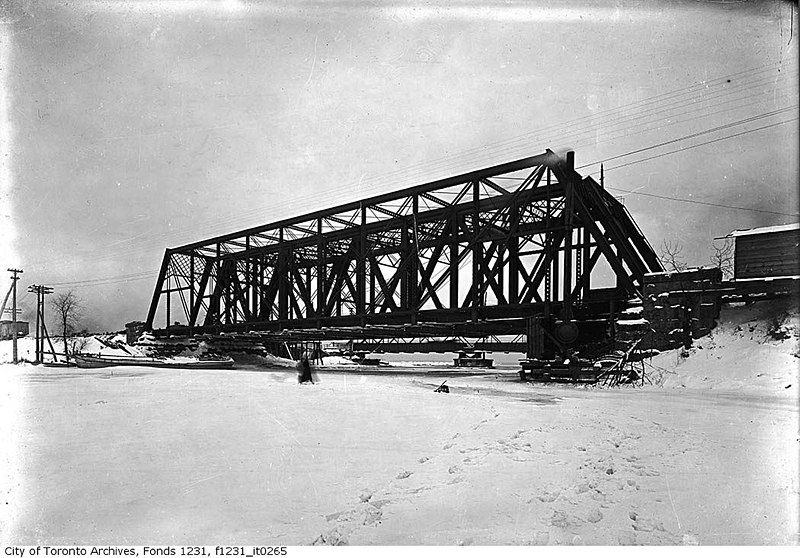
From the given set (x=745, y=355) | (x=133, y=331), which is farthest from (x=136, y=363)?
(x=745, y=355)

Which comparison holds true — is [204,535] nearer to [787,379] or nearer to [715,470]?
[715,470]

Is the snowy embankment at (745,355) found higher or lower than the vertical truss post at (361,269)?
lower

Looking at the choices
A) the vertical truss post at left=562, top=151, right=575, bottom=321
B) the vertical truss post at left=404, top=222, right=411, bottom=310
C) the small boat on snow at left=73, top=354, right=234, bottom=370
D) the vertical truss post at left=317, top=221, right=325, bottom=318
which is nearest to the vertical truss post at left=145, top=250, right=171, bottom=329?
the small boat on snow at left=73, top=354, right=234, bottom=370

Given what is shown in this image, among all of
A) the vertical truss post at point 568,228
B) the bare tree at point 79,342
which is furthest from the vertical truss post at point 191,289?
the vertical truss post at point 568,228

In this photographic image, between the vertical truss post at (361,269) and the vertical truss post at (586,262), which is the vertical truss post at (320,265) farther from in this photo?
the vertical truss post at (586,262)

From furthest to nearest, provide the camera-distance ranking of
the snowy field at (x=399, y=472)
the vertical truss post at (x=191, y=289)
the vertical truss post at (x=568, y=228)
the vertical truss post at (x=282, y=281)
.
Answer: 1. the vertical truss post at (x=191, y=289)
2. the vertical truss post at (x=282, y=281)
3. the vertical truss post at (x=568, y=228)
4. the snowy field at (x=399, y=472)

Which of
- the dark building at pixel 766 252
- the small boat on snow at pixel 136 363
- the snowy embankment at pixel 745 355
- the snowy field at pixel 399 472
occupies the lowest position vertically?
the small boat on snow at pixel 136 363

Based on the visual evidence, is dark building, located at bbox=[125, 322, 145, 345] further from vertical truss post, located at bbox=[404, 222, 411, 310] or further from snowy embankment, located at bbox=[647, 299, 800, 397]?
snowy embankment, located at bbox=[647, 299, 800, 397]
